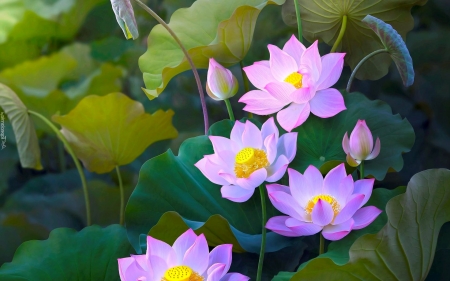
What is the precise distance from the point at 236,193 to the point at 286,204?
67 millimetres

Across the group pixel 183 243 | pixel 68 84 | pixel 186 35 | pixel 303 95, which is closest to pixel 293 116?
pixel 303 95

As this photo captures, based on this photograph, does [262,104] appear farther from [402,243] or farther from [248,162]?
[402,243]

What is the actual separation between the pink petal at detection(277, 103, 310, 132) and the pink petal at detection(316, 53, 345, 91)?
0.04 m

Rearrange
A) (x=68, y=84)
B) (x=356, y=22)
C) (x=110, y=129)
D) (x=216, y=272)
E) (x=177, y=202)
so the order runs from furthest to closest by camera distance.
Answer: (x=68, y=84) → (x=110, y=129) → (x=356, y=22) → (x=177, y=202) → (x=216, y=272)

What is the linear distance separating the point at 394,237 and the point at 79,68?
98cm

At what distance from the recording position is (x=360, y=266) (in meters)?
0.53

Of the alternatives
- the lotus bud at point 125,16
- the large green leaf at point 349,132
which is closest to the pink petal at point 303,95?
the large green leaf at point 349,132

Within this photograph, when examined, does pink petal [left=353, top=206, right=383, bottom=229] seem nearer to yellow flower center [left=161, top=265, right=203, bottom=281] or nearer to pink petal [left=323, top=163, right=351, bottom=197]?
pink petal [left=323, top=163, right=351, bottom=197]

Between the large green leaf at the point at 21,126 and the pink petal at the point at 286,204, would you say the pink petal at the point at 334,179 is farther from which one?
the large green leaf at the point at 21,126

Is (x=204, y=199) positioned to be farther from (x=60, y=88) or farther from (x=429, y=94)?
(x=60, y=88)

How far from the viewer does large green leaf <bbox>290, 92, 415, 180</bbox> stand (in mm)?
749

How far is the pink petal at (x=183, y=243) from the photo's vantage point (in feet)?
1.78

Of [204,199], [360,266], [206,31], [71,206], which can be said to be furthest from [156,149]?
[360,266]

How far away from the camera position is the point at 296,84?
68cm
